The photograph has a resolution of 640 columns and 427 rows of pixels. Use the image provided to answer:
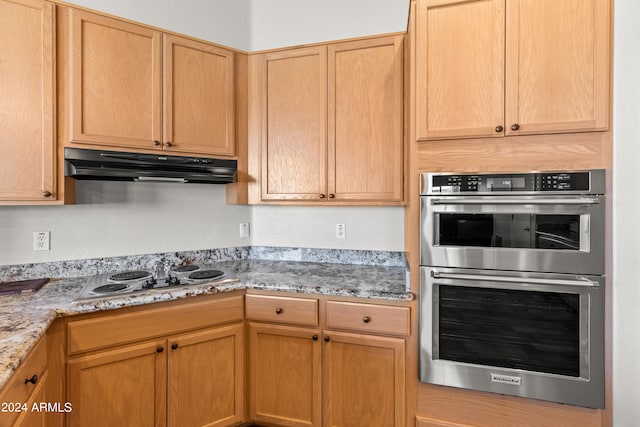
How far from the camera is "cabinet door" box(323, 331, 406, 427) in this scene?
1.83 m

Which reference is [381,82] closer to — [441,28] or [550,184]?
[441,28]

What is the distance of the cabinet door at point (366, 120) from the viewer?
7.17 ft

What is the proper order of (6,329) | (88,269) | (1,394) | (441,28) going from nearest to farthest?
(1,394), (6,329), (441,28), (88,269)

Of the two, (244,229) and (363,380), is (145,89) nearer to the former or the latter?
(244,229)

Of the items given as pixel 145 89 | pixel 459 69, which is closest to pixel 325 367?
pixel 459 69

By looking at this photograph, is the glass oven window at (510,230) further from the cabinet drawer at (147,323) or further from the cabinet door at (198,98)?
the cabinet door at (198,98)

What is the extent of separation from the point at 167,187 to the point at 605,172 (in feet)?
8.29

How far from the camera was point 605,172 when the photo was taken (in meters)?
1.55

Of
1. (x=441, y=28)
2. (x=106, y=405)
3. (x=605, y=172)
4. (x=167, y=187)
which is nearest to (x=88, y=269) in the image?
(x=167, y=187)

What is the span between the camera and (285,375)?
2002 mm

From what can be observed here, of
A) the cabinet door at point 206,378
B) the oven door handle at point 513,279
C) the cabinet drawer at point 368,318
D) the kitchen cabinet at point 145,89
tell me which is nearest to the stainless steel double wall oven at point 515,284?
the oven door handle at point 513,279

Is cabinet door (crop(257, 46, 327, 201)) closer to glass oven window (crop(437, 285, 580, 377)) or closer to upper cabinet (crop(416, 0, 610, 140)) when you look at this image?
upper cabinet (crop(416, 0, 610, 140))

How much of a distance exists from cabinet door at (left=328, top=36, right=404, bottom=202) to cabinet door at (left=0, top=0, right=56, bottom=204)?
5.11ft

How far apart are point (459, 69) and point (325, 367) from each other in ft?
5.62
